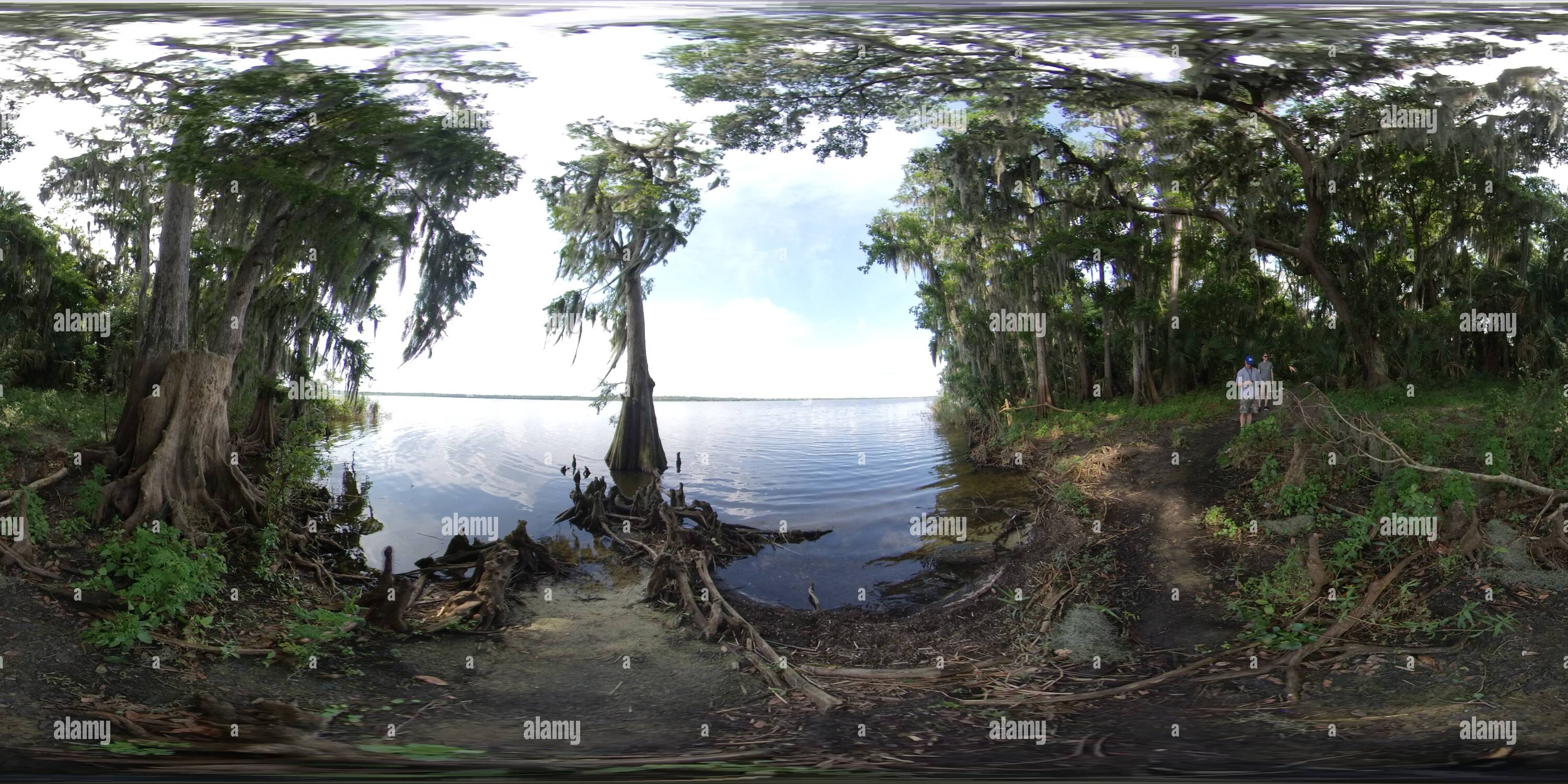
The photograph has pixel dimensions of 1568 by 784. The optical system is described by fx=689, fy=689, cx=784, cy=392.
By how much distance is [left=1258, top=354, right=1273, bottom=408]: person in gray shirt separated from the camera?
3.79ft

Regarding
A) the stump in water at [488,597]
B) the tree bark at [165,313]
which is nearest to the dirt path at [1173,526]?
the stump in water at [488,597]

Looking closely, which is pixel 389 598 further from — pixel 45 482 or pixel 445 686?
pixel 45 482

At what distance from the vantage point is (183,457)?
1231mm

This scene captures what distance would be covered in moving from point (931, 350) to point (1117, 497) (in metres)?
0.43

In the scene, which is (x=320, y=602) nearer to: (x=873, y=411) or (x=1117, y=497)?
(x=873, y=411)

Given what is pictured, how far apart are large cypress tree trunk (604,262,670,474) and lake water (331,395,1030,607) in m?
0.02
